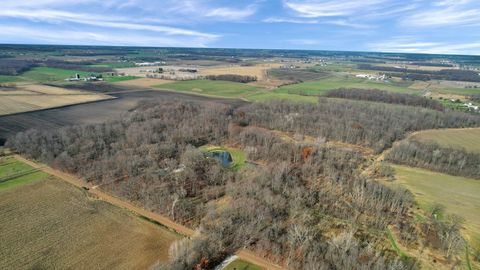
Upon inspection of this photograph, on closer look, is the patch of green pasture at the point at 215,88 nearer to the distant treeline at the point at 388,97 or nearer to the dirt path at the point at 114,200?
the distant treeline at the point at 388,97

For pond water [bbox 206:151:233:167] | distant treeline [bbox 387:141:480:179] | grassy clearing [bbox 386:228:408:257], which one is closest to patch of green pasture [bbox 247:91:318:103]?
distant treeline [bbox 387:141:480:179]

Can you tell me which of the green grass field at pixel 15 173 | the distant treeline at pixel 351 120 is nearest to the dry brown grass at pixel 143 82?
the distant treeline at pixel 351 120

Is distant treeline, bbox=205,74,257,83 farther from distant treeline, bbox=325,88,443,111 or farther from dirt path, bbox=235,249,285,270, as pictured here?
dirt path, bbox=235,249,285,270

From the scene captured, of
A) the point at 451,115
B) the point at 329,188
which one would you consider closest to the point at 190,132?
the point at 329,188

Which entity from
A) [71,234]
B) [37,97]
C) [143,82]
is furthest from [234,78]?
[71,234]

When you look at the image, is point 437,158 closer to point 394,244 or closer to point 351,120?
point 351,120

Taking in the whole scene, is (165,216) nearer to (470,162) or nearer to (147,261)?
(147,261)
